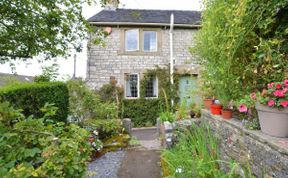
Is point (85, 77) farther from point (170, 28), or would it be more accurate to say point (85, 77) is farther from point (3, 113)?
→ point (3, 113)

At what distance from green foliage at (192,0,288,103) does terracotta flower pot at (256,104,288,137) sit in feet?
1.41

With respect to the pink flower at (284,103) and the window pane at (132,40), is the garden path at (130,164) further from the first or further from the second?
the window pane at (132,40)

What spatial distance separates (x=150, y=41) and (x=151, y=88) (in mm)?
2163

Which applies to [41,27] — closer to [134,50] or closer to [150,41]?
[134,50]

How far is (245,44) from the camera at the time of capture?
105 inches

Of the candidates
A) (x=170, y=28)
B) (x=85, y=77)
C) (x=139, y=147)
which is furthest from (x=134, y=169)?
(x=170, y=28)

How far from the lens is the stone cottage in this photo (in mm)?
9391

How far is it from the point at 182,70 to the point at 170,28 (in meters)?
1.93

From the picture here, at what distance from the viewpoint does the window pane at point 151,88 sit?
31.6ft

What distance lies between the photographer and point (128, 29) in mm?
9602

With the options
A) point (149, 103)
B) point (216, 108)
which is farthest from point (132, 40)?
point (216, 108)

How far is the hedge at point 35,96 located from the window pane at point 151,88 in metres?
4.55

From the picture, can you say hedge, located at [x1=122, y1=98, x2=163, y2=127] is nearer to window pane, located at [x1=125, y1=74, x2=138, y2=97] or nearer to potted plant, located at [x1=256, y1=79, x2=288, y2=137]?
window pane, located at [x1=125, y1=74, x2=138, y2=97]

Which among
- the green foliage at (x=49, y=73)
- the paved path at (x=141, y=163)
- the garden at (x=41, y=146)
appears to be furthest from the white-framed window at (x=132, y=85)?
the garden at (x=41, y=146)
